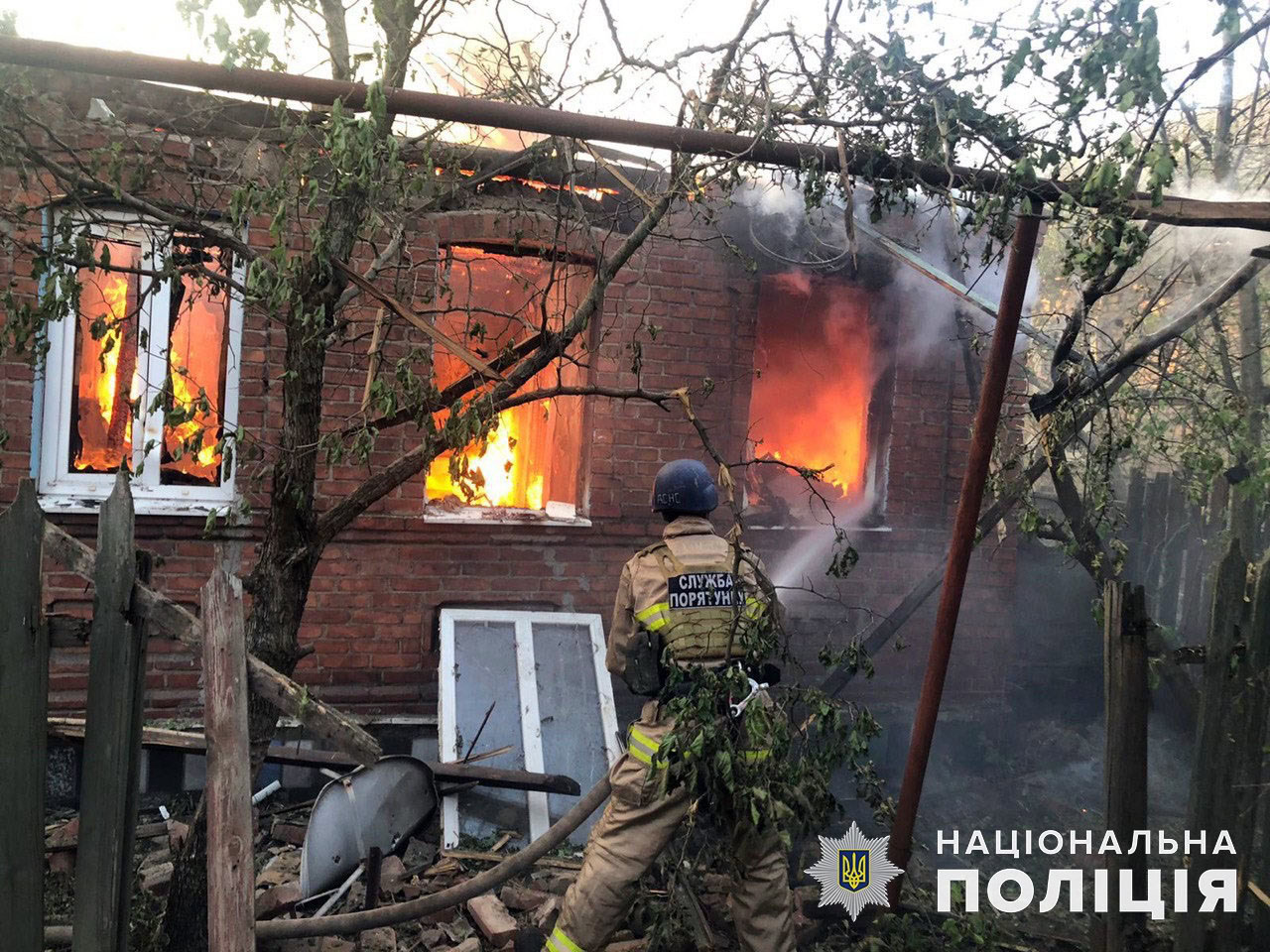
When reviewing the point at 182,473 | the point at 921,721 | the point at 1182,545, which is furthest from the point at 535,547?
the point at 1182,545

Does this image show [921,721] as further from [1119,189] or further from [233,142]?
[233,142]

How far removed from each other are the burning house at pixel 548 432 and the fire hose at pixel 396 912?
1.85 meters

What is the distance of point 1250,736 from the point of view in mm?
3617

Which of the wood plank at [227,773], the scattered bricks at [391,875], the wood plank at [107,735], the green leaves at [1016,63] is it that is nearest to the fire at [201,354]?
the scattered bricks at [391,875]

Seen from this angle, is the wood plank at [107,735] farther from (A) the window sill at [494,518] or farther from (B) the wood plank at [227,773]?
(A) the window sill at [494,518]

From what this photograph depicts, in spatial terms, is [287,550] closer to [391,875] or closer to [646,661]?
[646,661]

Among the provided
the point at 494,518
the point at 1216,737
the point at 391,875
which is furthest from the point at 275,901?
the point at 1216,737

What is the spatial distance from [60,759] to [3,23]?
4248 millimetres

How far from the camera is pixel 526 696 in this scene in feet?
19.2

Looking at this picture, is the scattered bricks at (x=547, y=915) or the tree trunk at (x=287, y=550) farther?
the scattered bricks at (x=547, y=915)

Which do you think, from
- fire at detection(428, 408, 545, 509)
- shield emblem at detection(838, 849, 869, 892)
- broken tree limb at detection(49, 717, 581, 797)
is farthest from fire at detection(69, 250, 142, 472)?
shield emblem at detection(838, 849, 869, 892)

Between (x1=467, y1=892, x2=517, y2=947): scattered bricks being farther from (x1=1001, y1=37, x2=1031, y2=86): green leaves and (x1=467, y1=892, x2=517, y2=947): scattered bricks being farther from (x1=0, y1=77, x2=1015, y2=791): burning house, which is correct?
(x1=1001, y1=37, x2=1031, y2=86): green leaves

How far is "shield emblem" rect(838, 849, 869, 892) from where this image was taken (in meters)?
4.52

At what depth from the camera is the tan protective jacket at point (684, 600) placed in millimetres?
3957
